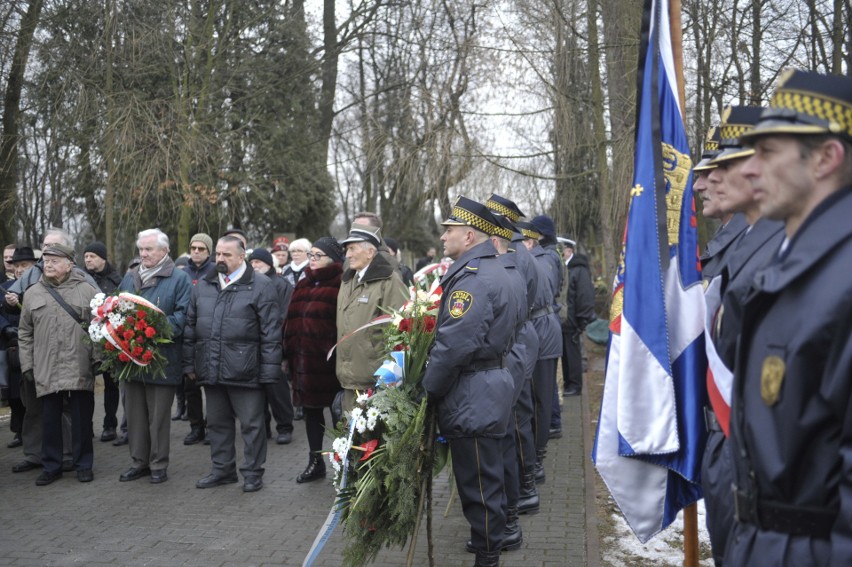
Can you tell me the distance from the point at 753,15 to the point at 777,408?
31.6 feet

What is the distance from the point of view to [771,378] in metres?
2.18

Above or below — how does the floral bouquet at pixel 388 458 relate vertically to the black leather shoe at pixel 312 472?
above

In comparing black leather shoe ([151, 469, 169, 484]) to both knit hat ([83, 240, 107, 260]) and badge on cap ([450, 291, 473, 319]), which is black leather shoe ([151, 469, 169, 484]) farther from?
badge on cap ([450, 291, 473, 319])

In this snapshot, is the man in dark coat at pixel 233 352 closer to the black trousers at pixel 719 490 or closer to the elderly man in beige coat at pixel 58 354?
the elderly man in beige coat at pixel 58 354

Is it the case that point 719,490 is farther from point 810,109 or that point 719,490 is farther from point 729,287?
point 810,109

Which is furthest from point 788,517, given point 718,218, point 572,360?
point 572,360

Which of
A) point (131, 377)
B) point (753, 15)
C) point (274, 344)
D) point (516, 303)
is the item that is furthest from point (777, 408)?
point (753, 15)

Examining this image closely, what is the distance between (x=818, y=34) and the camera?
423 inches

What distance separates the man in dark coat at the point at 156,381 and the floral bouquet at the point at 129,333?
0.46ft

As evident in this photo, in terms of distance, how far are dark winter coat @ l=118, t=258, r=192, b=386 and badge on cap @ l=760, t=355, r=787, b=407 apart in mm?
6091

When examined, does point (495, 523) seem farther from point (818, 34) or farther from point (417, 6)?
point (417, 6)

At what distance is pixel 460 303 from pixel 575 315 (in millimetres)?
6971

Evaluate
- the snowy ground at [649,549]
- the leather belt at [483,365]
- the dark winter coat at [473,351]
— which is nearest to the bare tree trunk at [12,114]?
the dark winter coat at [473,351]

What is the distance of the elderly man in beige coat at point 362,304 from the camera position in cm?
652
